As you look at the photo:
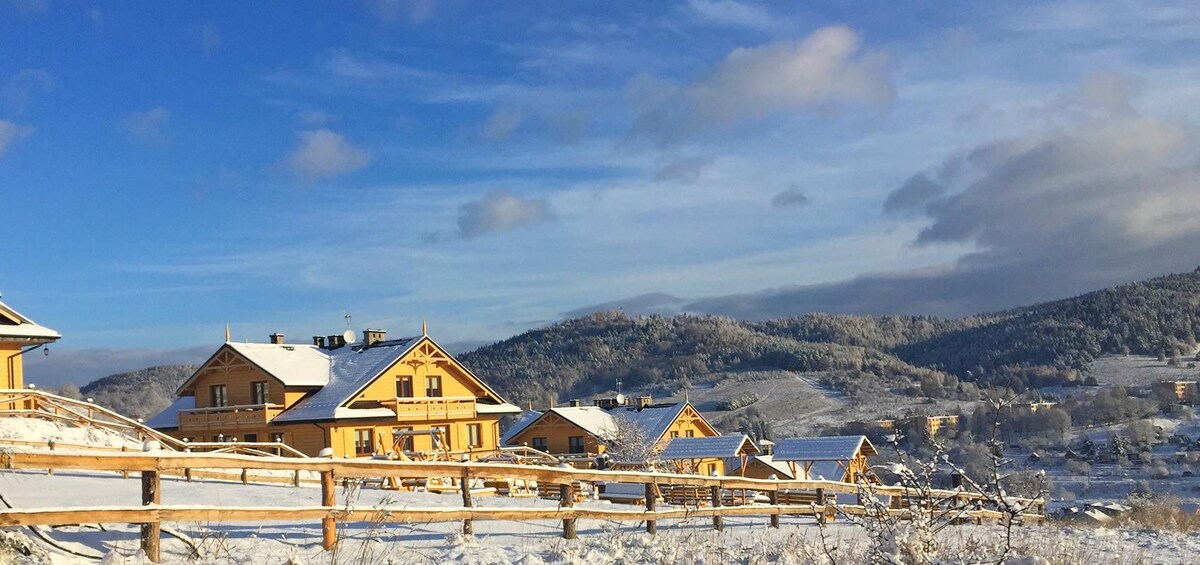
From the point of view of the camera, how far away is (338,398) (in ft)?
140

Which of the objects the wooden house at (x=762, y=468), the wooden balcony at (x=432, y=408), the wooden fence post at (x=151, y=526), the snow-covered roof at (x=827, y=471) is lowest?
the snow-covered roof at (x=827, y=471)

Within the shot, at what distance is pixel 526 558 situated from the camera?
12.3 meters

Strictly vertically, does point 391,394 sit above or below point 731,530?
above

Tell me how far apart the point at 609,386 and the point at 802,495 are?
469ft

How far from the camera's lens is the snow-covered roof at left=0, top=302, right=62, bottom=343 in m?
35.6

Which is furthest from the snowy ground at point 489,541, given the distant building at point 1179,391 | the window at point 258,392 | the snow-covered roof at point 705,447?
the distant building at point 1179,391

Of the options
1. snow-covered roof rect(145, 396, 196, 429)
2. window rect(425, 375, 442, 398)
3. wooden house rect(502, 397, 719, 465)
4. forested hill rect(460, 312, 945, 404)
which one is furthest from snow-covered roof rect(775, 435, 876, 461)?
forested hill rect(460, 312, 945, 404)

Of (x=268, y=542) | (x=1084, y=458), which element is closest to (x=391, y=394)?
Answer: (x=268, y=542)

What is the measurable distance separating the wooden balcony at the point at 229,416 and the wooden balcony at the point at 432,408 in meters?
4.69

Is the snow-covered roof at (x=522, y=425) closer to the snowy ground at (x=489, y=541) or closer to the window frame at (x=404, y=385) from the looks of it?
the window frame at (x=404, y=385)

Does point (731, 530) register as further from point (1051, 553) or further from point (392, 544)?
point (392, 544)

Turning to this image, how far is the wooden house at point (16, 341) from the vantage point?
35.8 m

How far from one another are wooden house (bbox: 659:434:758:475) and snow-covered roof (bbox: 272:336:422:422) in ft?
46.4

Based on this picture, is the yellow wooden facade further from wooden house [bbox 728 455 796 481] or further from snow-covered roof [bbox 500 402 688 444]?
wooden house [bbox 728 455 796 481]
